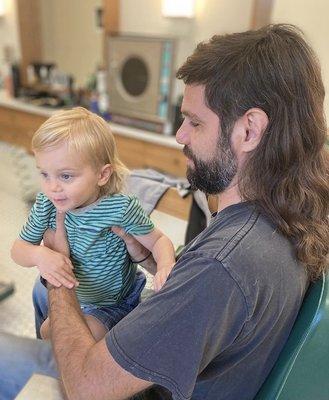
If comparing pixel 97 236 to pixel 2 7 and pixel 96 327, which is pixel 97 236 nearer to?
pixel 96 327

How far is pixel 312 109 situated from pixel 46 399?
0.78m

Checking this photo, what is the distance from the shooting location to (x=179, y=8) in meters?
2.84

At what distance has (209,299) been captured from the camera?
59 cm

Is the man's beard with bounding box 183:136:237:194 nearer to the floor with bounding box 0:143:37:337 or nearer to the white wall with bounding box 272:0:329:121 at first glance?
the floor with bounding box 0:143:37:337

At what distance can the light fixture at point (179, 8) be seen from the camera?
111 inches

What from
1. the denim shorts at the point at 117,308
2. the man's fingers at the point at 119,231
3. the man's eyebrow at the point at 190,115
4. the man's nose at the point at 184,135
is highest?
the man's eyebrow at the point at 190,115

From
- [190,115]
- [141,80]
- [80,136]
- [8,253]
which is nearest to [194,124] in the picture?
[190,115]

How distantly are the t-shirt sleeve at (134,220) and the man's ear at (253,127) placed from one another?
0.38 metres

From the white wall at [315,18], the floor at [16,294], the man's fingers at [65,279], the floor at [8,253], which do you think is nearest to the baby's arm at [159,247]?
the floor at [8,253]

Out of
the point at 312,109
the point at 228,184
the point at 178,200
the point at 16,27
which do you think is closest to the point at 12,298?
the point at 178,200

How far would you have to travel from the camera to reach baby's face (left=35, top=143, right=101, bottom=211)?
3.00ft

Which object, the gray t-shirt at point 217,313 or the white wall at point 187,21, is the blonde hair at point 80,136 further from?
the white wall at point 187,21

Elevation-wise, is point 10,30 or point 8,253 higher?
point 10,30

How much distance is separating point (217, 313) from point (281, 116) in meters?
0.39
